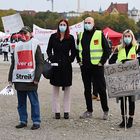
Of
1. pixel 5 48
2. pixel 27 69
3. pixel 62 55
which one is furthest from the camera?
pixel 5 48

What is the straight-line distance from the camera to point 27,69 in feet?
25.9

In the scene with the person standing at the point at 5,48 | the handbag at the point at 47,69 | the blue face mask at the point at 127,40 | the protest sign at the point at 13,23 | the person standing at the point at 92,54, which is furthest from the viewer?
the person standing at the point at 5,48

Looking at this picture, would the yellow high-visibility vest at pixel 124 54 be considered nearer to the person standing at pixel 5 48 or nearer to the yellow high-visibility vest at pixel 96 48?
the yellow high-visibility vest at pixel 96 48

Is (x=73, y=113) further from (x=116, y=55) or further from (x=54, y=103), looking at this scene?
(x=116, y=55)

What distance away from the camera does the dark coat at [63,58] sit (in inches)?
340

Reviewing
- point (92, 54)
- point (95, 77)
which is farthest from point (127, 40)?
point (95, 77)

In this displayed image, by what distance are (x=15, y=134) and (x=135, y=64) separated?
7.45 ft

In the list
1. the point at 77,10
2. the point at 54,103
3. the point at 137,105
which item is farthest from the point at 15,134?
the point at 77,10

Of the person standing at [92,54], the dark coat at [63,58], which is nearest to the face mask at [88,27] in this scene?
the person standing at [92,54]

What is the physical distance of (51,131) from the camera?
25.8 feet

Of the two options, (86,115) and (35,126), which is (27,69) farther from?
(86,115)

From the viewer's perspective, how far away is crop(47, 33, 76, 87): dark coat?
340 inches

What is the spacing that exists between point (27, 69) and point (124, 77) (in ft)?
Answer: 5.34

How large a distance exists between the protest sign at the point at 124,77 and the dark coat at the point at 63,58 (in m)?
0.85
